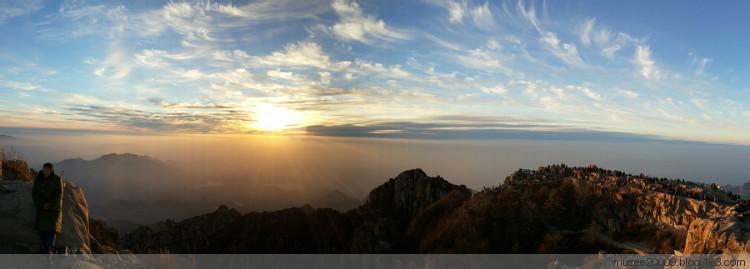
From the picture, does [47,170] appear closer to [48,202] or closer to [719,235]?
[48,202]

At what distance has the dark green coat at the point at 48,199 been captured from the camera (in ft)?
51.2

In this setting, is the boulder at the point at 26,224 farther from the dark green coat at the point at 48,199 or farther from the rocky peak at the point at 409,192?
the rocky peak at the point at 409,192

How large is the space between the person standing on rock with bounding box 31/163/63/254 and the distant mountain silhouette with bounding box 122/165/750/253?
9.84 meters

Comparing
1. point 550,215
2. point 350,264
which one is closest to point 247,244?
point 350,264

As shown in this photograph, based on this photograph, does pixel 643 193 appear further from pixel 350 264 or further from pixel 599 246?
pixel 350 264

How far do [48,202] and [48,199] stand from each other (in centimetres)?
15

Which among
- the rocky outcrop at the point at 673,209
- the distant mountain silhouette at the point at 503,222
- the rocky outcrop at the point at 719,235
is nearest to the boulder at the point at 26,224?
the distant mountain silhouette at the point at 503,222

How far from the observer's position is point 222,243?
369ft

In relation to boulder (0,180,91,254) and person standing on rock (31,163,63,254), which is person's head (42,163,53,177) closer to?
person standing on rock (31,163,63,254)

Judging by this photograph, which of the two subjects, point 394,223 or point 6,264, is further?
point 394,223

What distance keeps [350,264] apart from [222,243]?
58.7m

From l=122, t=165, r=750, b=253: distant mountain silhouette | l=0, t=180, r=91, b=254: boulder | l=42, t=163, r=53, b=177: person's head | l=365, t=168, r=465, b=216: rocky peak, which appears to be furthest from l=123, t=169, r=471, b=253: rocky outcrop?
l=42, t=163, r=53, b=177: person's head

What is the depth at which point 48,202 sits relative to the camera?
52.0ft

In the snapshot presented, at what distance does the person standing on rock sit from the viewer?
51.2 ft
